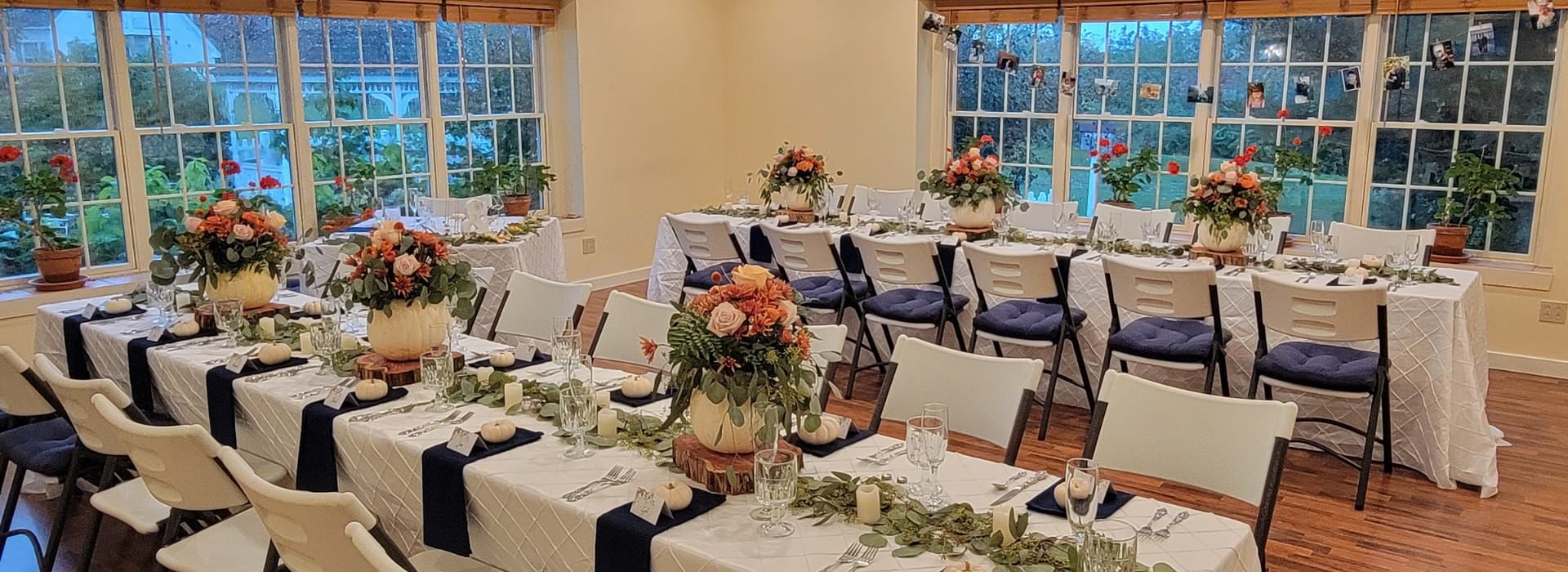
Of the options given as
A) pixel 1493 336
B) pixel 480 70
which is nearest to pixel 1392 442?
pixel 1493 336

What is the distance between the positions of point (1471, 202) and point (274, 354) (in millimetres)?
5807

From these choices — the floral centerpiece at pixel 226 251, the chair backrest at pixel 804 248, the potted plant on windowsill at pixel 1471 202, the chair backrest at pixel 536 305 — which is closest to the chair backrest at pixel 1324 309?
the chair backrest at pixel 804 248

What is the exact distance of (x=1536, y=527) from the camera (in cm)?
399

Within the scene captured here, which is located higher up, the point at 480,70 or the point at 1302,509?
the point at 480,70

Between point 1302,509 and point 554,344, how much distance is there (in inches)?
108

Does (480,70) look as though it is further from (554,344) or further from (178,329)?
(554,344)

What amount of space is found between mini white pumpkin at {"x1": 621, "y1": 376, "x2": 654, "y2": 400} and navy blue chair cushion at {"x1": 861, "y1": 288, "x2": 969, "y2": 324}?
2324mm

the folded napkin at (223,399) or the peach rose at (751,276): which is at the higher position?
the peach rose at (751,276)

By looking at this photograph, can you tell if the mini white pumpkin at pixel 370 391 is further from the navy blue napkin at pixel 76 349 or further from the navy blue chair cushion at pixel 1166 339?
the navy blue chair cushion at pixel 1166 339

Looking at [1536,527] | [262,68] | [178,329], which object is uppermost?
[262,68]

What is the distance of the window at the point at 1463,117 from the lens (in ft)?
19.7

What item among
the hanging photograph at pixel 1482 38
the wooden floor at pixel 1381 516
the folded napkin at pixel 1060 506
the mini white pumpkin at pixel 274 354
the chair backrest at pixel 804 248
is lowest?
the wooden floor at pixel 1381 516

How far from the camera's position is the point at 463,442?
270cm

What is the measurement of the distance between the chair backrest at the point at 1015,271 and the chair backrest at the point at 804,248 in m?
0.73
